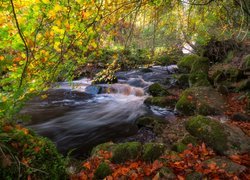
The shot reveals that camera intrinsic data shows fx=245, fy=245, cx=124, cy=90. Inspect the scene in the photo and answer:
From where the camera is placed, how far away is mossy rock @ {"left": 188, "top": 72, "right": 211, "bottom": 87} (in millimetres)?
11516

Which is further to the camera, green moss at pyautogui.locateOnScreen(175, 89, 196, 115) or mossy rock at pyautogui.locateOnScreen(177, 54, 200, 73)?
mossy rock at pyautogui.locateOnScreen(177, 54, 200, 73)

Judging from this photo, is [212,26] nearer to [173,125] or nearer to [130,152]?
[173,125]

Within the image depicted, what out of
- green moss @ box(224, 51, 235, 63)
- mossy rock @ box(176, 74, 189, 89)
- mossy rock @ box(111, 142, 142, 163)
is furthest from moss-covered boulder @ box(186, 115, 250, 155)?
green moss @ box(224, 51, 235, 63)

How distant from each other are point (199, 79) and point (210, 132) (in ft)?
22.5

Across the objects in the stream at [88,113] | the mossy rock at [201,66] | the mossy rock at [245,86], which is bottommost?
the stream at [88,113]

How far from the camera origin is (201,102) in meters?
9.06

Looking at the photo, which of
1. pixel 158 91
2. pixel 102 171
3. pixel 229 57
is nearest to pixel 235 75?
pixel 158 91

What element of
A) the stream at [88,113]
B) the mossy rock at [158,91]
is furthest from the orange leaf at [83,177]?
the mossy rock at [158,91]

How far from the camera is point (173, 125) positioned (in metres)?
8.04

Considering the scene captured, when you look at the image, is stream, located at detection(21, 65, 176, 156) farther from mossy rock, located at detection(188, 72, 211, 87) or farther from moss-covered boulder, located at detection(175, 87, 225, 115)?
mossy rock, located at detection(188, 72, 211, 87)

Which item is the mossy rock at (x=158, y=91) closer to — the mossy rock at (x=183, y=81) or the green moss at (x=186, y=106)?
the mossy rock at (x=183, y=81)

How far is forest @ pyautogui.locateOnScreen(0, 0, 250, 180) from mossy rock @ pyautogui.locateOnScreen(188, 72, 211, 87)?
0.17 ft

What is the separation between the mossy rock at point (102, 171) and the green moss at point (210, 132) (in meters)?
2.23

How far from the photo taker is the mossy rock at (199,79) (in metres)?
11.5
